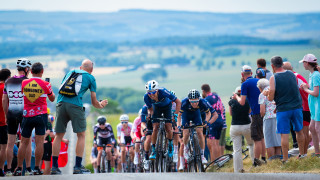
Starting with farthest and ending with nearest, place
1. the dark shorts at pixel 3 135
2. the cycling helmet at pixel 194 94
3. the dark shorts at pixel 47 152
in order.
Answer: the cycling helmet at pixel 194 94 < the dark shorts at pixel 47 152 < the dark shorts at pixel 3 135

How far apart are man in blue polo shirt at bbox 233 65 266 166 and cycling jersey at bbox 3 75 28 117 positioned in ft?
15.6

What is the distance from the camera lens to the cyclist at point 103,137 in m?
19.2

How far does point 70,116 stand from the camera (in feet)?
34.2

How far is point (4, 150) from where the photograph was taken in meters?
11.3

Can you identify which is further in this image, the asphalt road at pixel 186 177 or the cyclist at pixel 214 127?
the cyclist at pixel 214 127

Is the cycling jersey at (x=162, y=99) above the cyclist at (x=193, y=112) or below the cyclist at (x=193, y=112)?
above

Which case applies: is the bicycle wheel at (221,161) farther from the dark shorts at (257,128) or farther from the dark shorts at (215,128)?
the dark shorts at (257,128)

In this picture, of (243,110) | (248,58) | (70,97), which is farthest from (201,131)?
(248,58)

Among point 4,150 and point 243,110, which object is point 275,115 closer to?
point 243,110

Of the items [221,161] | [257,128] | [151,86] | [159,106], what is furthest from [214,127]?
[151,86]

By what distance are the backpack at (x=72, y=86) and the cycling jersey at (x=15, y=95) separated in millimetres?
1117

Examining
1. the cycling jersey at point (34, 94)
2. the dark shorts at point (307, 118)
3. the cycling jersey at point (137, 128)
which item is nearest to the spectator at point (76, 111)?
the cycling jersey at point (34, 94)

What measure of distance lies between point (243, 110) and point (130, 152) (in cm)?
730

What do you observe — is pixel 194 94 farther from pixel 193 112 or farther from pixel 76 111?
pixel 76 111
